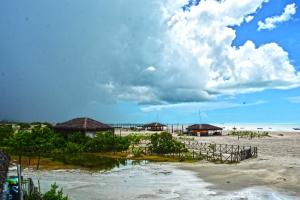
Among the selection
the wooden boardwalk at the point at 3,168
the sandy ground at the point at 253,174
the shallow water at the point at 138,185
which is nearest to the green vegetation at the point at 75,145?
the sandy ground at the point at 253,174

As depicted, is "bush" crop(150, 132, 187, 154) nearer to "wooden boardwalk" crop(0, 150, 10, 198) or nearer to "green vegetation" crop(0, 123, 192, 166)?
"green vegetation" crop(0, 123, 192, 166)

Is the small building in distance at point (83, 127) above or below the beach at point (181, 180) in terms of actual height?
above

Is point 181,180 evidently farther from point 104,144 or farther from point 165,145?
point 104,144

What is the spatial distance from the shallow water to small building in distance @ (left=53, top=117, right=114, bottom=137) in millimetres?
19817

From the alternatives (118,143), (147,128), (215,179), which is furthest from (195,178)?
(147,128)

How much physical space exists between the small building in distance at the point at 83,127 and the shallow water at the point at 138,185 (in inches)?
780

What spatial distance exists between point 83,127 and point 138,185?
2877 cm

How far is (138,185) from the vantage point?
2614cm

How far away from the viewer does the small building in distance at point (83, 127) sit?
53.8m

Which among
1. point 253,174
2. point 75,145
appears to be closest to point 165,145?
point 75,145

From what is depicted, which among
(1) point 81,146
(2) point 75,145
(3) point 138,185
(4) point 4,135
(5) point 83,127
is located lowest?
(3) point 138,185

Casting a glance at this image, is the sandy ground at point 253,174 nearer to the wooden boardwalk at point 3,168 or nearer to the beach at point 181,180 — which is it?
the beach at point 181,180

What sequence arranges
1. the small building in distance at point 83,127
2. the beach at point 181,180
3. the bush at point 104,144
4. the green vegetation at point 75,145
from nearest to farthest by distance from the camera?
the beach at point 181,180, the green vegetation at point 75,145, the bush at point 104,144, the small building in distance at point 83,127

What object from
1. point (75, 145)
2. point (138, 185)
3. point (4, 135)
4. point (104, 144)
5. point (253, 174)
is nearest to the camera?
point (138, 185)
